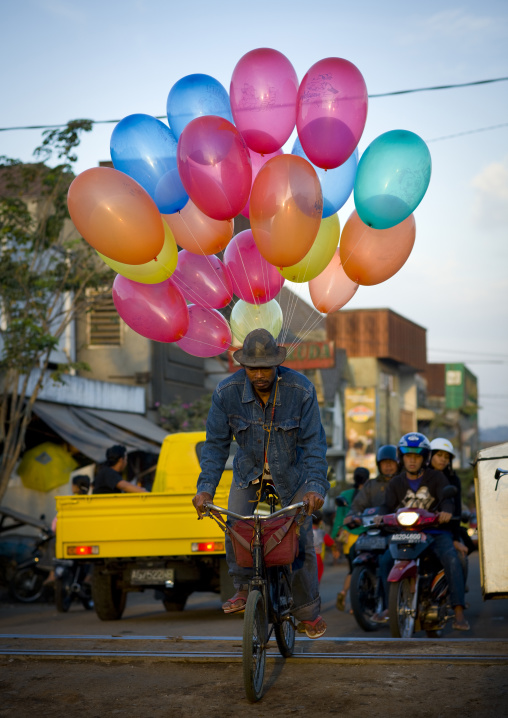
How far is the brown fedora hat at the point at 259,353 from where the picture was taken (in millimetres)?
5531

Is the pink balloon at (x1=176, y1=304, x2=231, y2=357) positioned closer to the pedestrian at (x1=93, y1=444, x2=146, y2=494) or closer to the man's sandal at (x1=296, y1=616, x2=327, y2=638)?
the pedestrian at (x1=93, y1=444, x2=146, y2=494)

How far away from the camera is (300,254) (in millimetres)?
7871

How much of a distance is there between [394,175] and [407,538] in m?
3.09

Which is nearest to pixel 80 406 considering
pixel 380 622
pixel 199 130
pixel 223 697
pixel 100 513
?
pixel 100 513

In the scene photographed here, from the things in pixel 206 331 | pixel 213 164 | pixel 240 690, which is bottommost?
pixel 240 690

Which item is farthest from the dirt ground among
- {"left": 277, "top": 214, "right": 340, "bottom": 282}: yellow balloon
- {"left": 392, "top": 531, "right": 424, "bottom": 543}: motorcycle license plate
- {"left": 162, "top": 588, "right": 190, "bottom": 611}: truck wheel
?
{"left": 162, "top": 588, "right": 190, "bottom": 611}: truck wheel

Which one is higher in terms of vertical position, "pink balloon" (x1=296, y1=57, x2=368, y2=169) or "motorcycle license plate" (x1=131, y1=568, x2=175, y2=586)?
"pink balloon" (x1=296, y1=57, x2=368, y2=169)

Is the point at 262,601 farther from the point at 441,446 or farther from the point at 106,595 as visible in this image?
the point at 106,595

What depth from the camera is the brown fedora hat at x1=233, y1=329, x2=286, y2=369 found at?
5531 millimetres

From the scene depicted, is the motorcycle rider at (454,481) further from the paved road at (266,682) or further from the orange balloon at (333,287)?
the paved road at (266,682)

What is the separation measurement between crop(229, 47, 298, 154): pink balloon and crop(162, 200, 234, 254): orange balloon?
2.81 feet

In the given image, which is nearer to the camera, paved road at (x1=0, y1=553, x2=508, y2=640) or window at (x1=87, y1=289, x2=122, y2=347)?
paved road at (x1=0, y1=553, x2=508, y2=640)

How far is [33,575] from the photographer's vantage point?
527 inches

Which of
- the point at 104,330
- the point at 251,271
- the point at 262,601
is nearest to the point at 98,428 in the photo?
the point at 104,330
